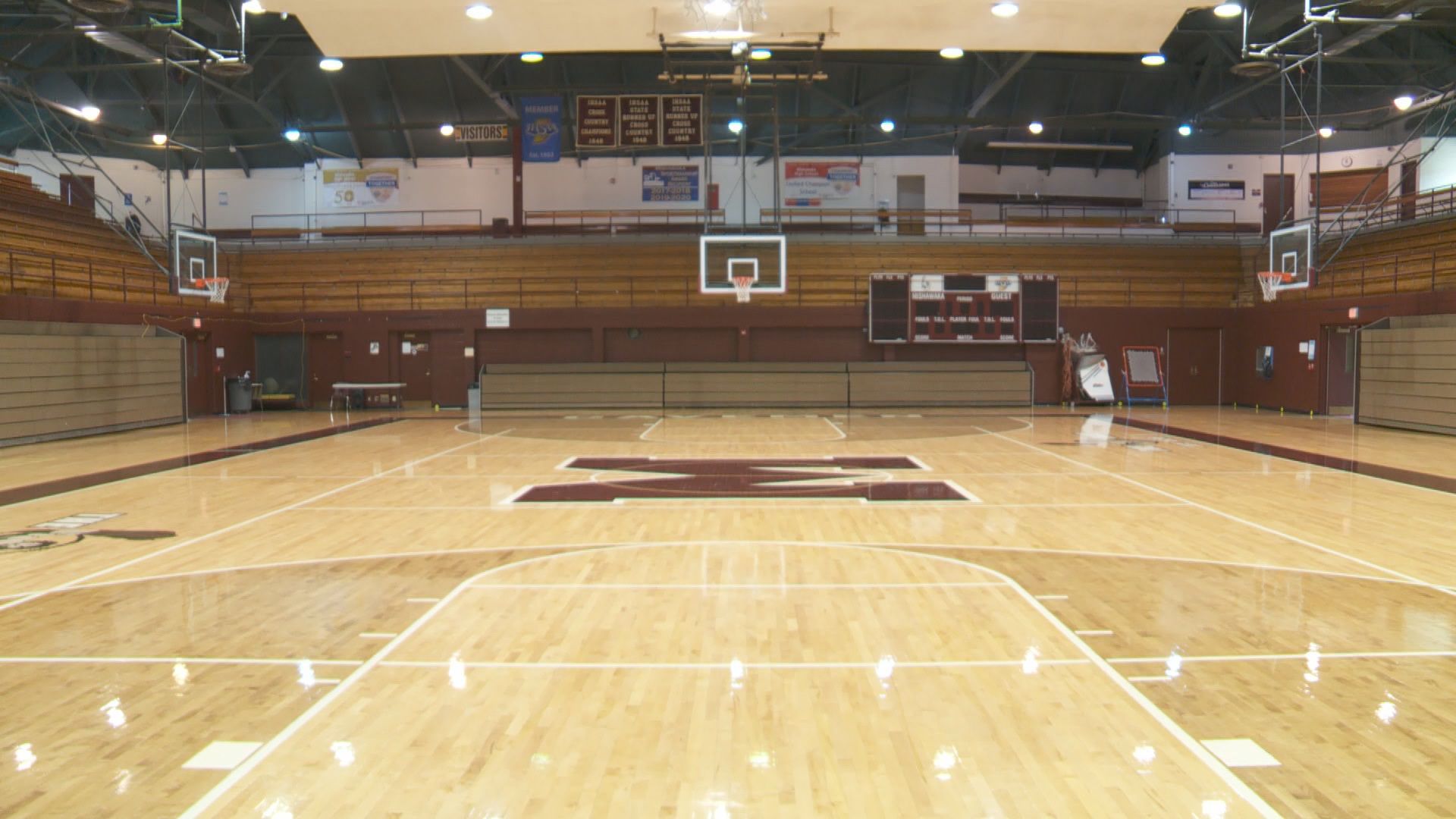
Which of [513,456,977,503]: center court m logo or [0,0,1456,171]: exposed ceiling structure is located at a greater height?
[0,0,1456,171]: exposed ceiling structure

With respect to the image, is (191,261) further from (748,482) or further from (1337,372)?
(1337,372)

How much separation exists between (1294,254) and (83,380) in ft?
68.7

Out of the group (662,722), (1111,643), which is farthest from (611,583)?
(1111,643)

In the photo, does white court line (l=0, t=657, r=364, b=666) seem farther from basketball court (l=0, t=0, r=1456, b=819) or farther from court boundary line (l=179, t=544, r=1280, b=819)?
court boundary line (l=179, t=544, r=1280, b=819)

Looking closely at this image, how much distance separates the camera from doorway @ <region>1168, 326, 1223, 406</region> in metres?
25.3

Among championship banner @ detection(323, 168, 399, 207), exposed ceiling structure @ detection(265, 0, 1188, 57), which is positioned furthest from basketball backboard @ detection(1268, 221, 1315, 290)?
championship banner @ detection(323, 168, 399, 207)

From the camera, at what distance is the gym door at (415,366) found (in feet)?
84.1

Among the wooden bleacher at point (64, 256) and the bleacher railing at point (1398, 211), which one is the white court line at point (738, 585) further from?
the bleacher railing at point (1398, 211)

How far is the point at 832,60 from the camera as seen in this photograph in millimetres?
26609

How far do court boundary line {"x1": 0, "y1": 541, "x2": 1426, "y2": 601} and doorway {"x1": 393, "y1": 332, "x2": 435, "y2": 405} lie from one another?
19.1m

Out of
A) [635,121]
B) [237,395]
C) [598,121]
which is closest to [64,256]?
[237,395]

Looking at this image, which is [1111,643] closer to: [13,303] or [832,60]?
[13,303]

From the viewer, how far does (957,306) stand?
78.5 ft

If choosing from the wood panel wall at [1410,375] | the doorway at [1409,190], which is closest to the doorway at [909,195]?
the doorway at [1409,190]
